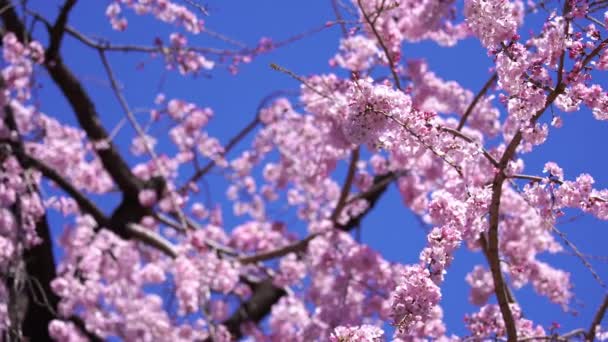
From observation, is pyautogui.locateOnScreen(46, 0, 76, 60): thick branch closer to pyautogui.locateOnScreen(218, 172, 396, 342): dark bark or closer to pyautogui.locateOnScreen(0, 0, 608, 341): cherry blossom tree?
pyautogui.locateOnScreen(0, 0, 608, 341): cherry blossom tree

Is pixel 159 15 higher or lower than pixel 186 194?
higher

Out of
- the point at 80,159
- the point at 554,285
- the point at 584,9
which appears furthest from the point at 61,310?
the point at 584,9

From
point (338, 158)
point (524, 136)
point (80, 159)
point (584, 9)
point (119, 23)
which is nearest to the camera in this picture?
point (584, 9)

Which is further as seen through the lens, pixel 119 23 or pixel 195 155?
pixel 195 155

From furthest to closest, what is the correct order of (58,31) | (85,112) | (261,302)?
(261,302) < (85,112) < (58,31)

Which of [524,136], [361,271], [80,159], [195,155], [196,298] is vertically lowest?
[524,136]

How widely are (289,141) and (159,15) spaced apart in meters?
2.46

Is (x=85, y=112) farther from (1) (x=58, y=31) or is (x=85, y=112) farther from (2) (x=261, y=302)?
(2) (x=261, y=302)

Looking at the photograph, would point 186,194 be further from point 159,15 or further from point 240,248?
point 159,15

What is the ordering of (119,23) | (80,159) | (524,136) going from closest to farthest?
1. (524,136)
2. (119,23)
3. (80,159)

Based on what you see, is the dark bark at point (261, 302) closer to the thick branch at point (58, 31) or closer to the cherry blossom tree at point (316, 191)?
the cherry blossom tree at point (316, 191)

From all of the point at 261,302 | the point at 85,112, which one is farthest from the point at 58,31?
the point at 261,302

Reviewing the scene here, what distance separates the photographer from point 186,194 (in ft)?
28.1

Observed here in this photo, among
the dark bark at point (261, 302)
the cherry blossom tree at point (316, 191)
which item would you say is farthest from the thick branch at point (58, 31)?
the dark bark at point (261, 302)
